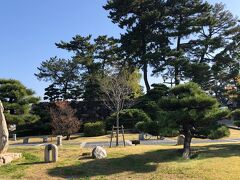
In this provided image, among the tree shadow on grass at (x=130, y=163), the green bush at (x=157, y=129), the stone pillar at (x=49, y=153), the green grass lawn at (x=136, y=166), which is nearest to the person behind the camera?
the green grass lawn at (x=136, y=166)

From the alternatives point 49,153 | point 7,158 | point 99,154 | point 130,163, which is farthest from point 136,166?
point 7,158

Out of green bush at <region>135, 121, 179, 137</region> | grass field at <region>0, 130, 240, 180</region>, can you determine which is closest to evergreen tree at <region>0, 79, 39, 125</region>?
grass field at <region>0, 130, 240, 180</region>

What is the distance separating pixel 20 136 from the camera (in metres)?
42.1

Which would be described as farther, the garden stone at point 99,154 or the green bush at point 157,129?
the garden stone at point 99,154

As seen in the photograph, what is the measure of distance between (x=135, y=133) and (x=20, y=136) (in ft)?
47.0

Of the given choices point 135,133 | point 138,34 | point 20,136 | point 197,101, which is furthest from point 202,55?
point 197,101

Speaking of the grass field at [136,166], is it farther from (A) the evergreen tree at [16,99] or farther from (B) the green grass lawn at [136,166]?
(A) the evergreen tree at [16,99]

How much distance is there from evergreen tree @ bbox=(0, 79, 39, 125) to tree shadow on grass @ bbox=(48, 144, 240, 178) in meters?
19.6

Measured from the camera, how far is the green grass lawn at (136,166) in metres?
13.0

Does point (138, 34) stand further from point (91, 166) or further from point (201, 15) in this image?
point (91, 166)

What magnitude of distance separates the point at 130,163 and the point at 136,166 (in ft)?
1.55

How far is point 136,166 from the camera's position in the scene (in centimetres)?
1416

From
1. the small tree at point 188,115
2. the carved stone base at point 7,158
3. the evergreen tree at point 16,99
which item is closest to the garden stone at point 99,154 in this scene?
the small tree at point 188,115

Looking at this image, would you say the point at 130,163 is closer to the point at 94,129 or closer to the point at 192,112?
the point at 192,112
